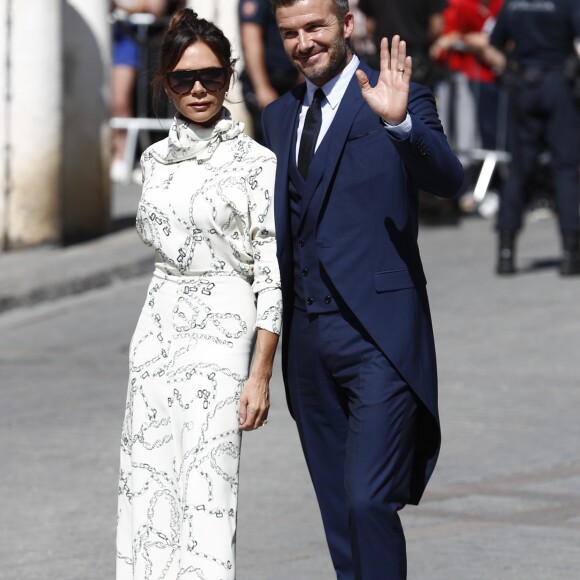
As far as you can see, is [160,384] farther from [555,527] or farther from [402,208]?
[555,527]

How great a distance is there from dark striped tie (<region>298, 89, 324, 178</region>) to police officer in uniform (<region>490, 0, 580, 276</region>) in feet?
26.1

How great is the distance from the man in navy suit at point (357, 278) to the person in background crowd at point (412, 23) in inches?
353

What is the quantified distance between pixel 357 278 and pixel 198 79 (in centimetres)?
70

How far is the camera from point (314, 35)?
16.1 feet

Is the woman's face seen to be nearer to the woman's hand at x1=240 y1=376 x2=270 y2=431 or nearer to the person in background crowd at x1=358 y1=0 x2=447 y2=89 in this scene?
the woman's hand at x1=240 y1=376 x2=270 y2=431

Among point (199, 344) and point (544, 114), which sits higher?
point (199, 344)

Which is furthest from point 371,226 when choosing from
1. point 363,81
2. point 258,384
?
point 258,384

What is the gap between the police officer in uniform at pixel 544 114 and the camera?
12797 mm

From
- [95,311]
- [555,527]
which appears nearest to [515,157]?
[95,311]

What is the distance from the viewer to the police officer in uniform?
12.8 meters

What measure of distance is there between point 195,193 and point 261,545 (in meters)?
2.05

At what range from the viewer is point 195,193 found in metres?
4.95

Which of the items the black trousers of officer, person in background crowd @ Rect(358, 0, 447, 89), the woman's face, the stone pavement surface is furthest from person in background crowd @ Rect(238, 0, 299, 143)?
the woman's face

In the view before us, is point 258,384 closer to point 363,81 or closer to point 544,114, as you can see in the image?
point 363,81
